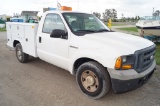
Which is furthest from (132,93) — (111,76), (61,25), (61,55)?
(61,25)

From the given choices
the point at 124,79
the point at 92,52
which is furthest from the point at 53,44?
the point at 124,79

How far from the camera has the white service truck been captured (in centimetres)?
301

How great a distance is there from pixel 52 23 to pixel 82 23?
2.67 ft

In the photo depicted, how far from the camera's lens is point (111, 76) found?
304 centimetres

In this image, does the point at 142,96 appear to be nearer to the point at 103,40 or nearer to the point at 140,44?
the point at 140,44

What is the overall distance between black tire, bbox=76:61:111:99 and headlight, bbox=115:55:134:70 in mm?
324

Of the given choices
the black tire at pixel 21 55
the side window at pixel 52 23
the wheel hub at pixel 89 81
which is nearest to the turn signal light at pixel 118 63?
the wheel hub at pixel 89 81

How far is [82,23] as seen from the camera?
4.22m

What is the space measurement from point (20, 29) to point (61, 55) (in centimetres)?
232

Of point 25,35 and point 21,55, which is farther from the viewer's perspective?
point 21,55

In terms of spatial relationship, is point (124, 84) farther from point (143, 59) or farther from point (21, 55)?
point (21, 55)

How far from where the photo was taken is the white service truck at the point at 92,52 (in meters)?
3.01

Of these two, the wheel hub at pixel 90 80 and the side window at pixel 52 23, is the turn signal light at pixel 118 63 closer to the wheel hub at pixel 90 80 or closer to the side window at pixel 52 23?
the wheel hub at pixel 90 80

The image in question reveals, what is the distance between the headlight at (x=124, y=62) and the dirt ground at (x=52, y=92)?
2.77 feet
